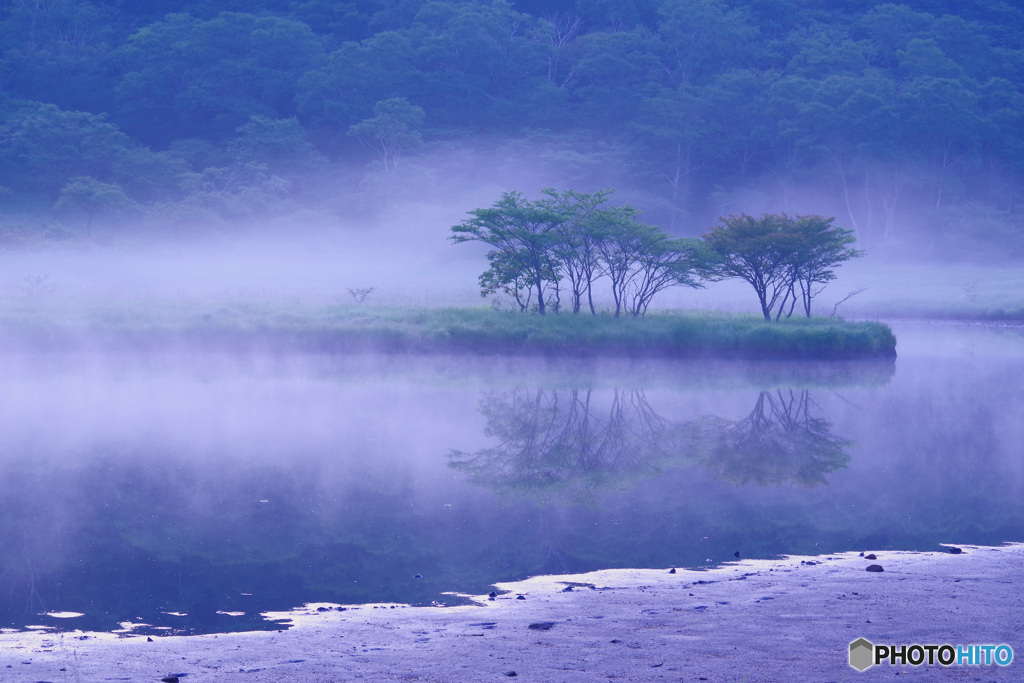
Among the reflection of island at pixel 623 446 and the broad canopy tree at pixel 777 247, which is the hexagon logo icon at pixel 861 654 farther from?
the broad canopy tree at pixel 777 247

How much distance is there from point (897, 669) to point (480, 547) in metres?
4.22

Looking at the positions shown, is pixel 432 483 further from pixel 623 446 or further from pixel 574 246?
pixel 574 246

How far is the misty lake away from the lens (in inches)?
325

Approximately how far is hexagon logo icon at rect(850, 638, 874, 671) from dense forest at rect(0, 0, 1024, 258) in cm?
6722

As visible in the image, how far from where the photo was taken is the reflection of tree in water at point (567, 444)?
1260cm

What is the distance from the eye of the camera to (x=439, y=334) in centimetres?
2923

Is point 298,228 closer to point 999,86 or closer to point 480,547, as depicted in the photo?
point 999,86

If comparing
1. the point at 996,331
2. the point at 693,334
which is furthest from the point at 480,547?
the point at 996,331

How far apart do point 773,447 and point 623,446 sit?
230 centimetres

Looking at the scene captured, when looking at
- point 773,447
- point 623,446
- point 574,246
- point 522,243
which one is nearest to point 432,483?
point 623,446

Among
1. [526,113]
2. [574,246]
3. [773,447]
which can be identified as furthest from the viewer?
[526,113]

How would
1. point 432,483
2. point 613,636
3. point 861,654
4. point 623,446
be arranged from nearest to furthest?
point 861,654 < point 613,636 < point 432,483 < point 623,446

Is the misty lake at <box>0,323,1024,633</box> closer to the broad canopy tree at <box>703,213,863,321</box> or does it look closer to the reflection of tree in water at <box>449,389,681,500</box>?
the reflection of tree in water at <box>449,389,681,500</box>

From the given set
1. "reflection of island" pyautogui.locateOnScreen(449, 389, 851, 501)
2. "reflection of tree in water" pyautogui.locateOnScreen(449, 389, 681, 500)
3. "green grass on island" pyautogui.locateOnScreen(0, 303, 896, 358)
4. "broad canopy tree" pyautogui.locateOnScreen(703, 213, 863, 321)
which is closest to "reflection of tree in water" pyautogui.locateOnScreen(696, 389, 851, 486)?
"reflection of island" pyautogui.locateOnScreen(449, 389, 851, 501)
